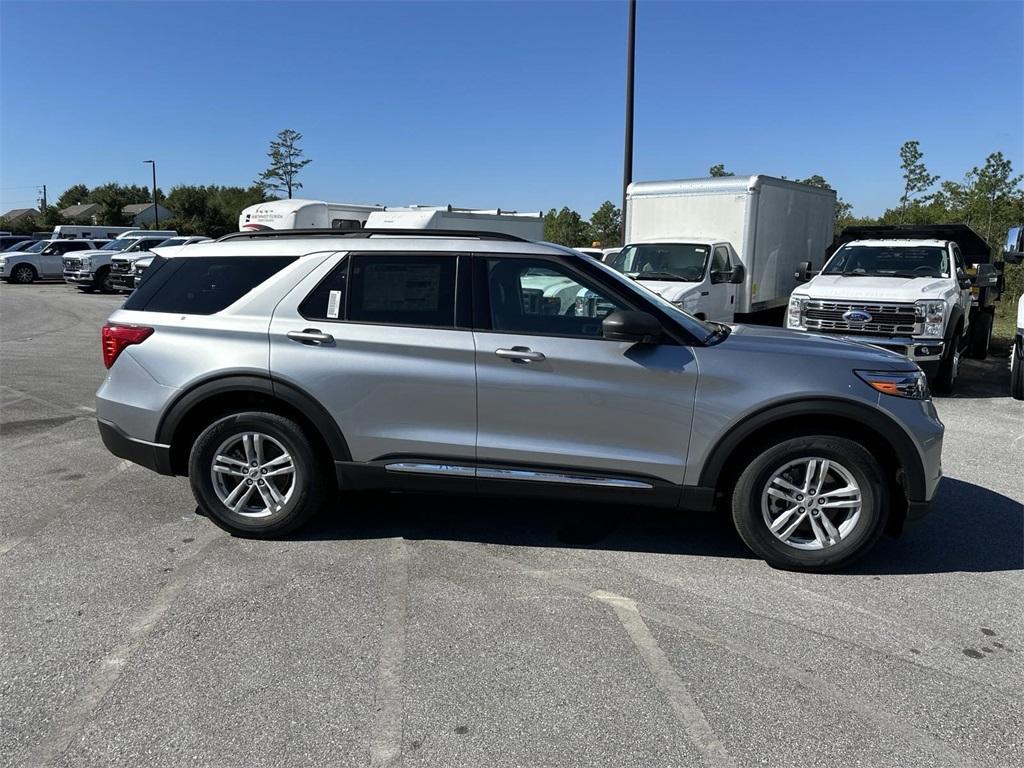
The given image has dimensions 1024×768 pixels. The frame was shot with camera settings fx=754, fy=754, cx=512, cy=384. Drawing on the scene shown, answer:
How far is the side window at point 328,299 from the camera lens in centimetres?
429

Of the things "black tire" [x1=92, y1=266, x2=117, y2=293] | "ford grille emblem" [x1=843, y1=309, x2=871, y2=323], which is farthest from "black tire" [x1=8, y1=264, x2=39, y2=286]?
"ford grille emblem" [x1=843, y1=309, x2=871, y2=323]

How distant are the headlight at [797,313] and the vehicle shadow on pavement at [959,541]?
448 cm

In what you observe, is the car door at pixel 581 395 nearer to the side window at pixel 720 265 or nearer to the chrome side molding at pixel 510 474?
the chrome side molding at pixel 510 474

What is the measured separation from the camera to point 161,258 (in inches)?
185

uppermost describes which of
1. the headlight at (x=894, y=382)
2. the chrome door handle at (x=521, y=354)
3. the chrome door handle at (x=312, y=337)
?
the chrome door handle at (x=312, y=337)

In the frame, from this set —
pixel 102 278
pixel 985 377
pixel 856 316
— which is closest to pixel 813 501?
pixel 856 316

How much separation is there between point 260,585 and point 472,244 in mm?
2152

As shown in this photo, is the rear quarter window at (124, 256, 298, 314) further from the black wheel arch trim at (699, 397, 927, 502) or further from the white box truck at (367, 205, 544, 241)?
the white box truck at (367, 205, 544, 241)

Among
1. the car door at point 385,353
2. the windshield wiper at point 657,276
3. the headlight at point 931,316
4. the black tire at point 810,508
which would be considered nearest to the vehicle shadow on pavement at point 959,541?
the black tire at point 810,508

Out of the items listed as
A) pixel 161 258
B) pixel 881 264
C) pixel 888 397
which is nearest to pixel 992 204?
pixel 881 264

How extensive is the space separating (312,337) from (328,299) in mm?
244

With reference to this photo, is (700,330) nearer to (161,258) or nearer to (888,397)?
(888,397)

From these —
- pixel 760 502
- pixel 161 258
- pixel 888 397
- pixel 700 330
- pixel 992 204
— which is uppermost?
pixel 992 204

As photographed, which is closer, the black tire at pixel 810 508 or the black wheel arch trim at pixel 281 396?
the black tire at pixel 810 508
